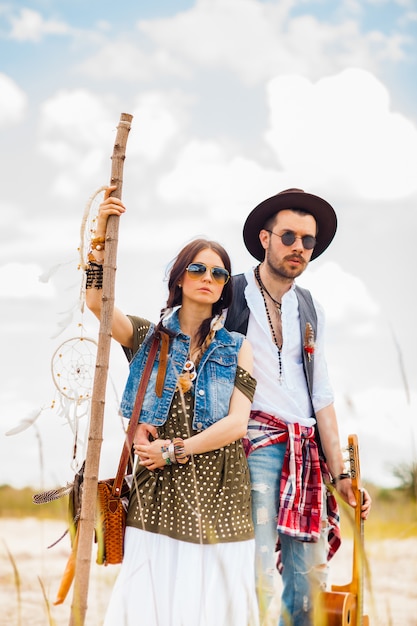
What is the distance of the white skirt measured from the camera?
312cm

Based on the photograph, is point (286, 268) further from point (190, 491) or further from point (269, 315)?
point (190, 491)

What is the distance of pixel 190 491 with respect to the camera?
3184 mm

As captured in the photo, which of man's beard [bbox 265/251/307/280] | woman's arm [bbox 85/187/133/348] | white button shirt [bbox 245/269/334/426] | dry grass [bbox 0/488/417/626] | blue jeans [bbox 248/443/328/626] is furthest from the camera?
dry grass [bbox 0/488/417/626]

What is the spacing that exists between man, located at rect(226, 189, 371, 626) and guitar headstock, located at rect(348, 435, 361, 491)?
8 cm

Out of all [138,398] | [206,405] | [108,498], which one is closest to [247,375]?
[206,405]

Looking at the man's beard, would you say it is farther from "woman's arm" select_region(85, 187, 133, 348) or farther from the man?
"woman's arm" select_region(85, 187, 133, 348)

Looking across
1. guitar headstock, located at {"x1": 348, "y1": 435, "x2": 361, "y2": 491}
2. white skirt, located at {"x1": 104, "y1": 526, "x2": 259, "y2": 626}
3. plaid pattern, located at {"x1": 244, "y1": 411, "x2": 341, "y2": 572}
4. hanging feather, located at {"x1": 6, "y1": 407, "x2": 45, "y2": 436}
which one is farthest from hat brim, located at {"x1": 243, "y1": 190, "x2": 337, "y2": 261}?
hanging feather, located at {"x1": 6, "y1": 407, "x2": 45, "y2": 436}

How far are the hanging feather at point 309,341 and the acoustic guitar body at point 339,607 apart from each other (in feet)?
3.91

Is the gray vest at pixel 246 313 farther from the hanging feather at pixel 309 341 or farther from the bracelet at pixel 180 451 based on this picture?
the bracelet at pixel 180 451

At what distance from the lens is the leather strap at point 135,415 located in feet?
10.4

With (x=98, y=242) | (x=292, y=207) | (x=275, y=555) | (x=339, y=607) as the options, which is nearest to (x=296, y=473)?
(x=275, y=555)

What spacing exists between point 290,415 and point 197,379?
0.73m

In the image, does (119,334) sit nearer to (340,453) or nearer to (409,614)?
(340,453)

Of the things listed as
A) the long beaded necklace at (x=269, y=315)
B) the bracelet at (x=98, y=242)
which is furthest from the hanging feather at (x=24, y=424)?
the long beaded necklace at (x=269, y=315)
